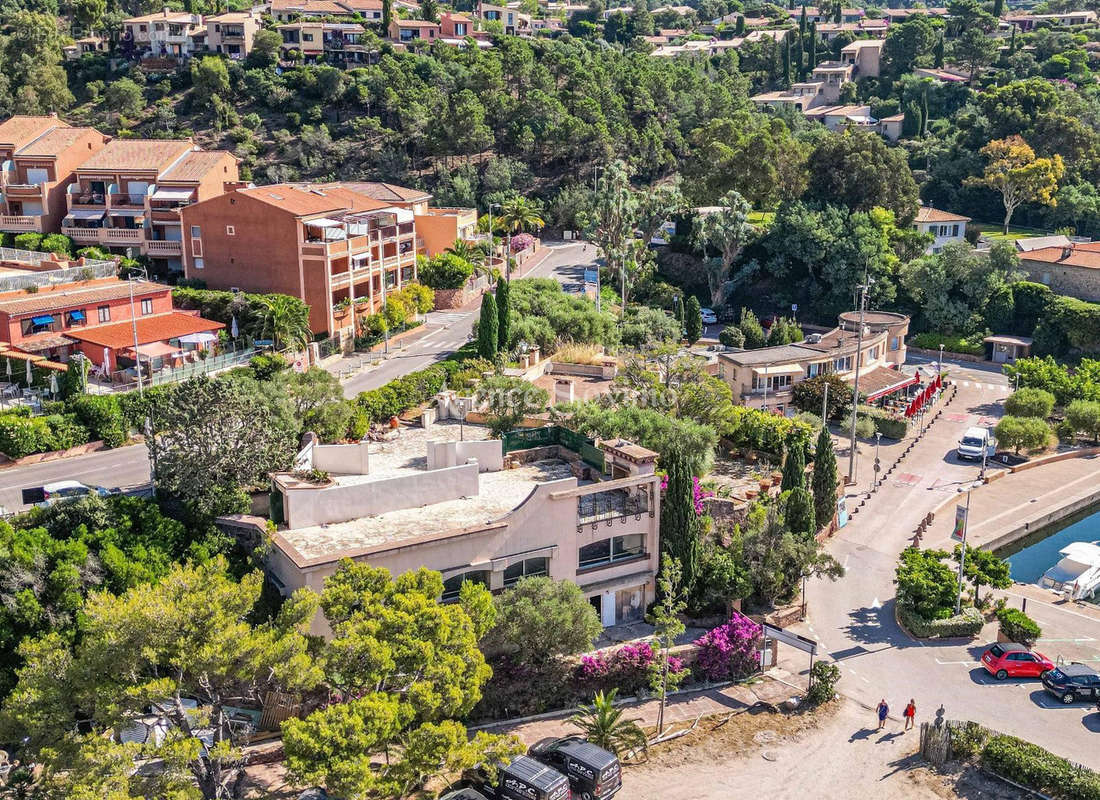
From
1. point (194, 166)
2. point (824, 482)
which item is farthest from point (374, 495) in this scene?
point (194, 166)

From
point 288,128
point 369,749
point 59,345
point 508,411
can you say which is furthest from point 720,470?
point 288,128

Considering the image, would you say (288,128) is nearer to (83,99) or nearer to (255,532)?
(83,99)

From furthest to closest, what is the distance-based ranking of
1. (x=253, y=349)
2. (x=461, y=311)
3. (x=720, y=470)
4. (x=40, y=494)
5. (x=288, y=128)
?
(x=288, y=128), (x=461, y=311), (x=253, y=349), (x=720, y=470), (x=40, y=494)

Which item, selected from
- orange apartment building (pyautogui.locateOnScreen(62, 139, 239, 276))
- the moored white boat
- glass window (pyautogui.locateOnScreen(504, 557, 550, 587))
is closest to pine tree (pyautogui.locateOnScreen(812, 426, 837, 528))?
the moored white boat

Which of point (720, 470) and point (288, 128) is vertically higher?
point (288, 128)

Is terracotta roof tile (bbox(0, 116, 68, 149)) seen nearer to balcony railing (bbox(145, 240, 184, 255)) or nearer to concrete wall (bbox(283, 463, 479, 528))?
balcony railing (bbox(145, 240, 184, 255))

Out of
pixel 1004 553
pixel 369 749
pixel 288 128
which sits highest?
pixel 288 128
